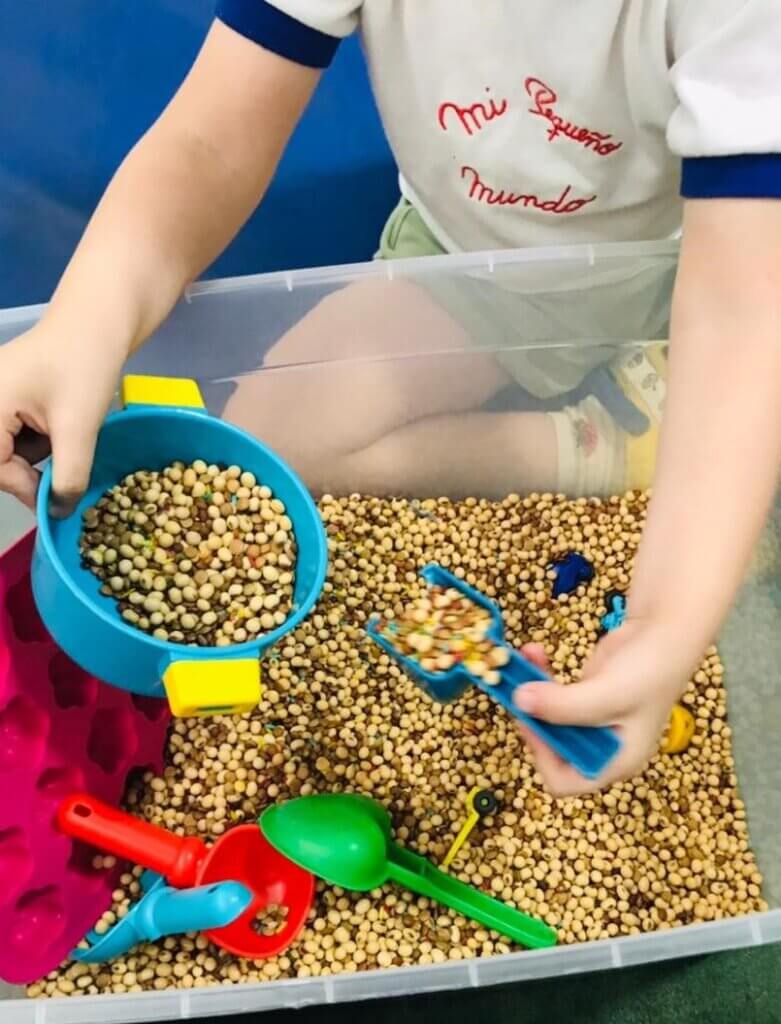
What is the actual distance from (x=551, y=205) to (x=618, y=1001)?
688 millimetres

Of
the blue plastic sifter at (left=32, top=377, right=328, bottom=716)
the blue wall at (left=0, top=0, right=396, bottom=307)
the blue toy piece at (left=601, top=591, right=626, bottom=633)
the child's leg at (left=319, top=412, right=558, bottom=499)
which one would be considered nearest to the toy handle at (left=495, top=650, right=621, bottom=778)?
the blue plastic sifter at (left=32, top=377, right=328, bottom=716)

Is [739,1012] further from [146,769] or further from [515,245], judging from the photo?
[515,245]

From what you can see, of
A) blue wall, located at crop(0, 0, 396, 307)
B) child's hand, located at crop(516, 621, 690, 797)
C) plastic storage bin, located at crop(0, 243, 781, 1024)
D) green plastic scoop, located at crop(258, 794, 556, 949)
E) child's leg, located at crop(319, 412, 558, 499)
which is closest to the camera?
child's hand, located at crop(516, 621, 690, 797)

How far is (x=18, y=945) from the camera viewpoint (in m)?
0.82

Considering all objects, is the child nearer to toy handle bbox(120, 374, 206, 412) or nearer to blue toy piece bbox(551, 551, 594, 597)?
toy handle bbox(120, 374, 206, 412)

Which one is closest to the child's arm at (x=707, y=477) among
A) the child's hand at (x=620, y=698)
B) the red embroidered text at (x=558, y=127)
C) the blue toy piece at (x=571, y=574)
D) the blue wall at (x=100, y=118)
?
the child's hand at (x=620, y=698)

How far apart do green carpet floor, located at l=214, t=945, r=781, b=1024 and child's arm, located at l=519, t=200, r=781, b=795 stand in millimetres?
389

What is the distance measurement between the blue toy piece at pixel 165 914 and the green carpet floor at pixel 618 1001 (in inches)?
5.8

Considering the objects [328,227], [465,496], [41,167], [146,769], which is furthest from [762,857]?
[41,167]

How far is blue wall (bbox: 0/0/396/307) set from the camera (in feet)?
3.97

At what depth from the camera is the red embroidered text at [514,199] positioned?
0.90 m

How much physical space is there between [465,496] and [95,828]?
51 cm

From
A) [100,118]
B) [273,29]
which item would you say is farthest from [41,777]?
[100,118]

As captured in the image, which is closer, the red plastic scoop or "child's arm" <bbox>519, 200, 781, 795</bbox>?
"child's arm" <bbox>519, 200, 781, 795</bbox>
